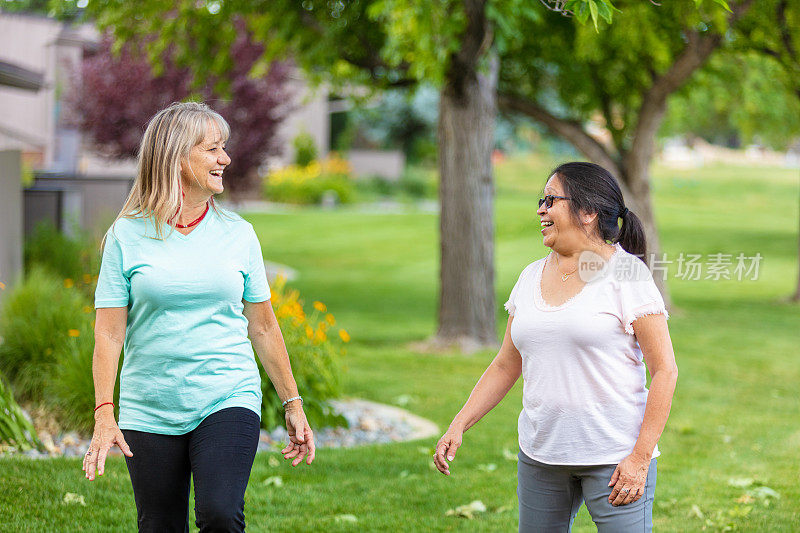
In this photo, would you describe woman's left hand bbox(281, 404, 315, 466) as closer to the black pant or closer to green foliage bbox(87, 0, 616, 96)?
the black pant

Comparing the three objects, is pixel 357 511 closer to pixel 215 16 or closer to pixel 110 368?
pixel 110 368

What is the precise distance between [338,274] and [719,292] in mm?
7751

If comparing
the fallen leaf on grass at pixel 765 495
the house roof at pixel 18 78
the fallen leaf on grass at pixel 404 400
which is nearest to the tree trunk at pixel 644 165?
the fallen leaf on grass at pixel 404 400

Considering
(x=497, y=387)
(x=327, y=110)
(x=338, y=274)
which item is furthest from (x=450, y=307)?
(x=327, y=110)

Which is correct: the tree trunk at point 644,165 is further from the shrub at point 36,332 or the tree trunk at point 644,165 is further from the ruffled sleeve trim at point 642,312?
the ruffled sleeve trim at point 642,312

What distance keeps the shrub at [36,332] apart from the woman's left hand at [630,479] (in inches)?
188

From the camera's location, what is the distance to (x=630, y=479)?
2936 millimetres

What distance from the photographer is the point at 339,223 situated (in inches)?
1204

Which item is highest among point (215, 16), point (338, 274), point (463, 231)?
point (215, 16)

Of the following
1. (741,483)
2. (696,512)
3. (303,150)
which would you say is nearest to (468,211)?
(741,483)

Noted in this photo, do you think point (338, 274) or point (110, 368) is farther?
point (338, 274)

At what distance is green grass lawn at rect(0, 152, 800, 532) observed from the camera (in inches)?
206

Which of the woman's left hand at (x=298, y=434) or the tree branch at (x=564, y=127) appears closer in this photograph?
the woman's left hand at (x=298, y=434)

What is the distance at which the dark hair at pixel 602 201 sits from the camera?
314 centimetres
